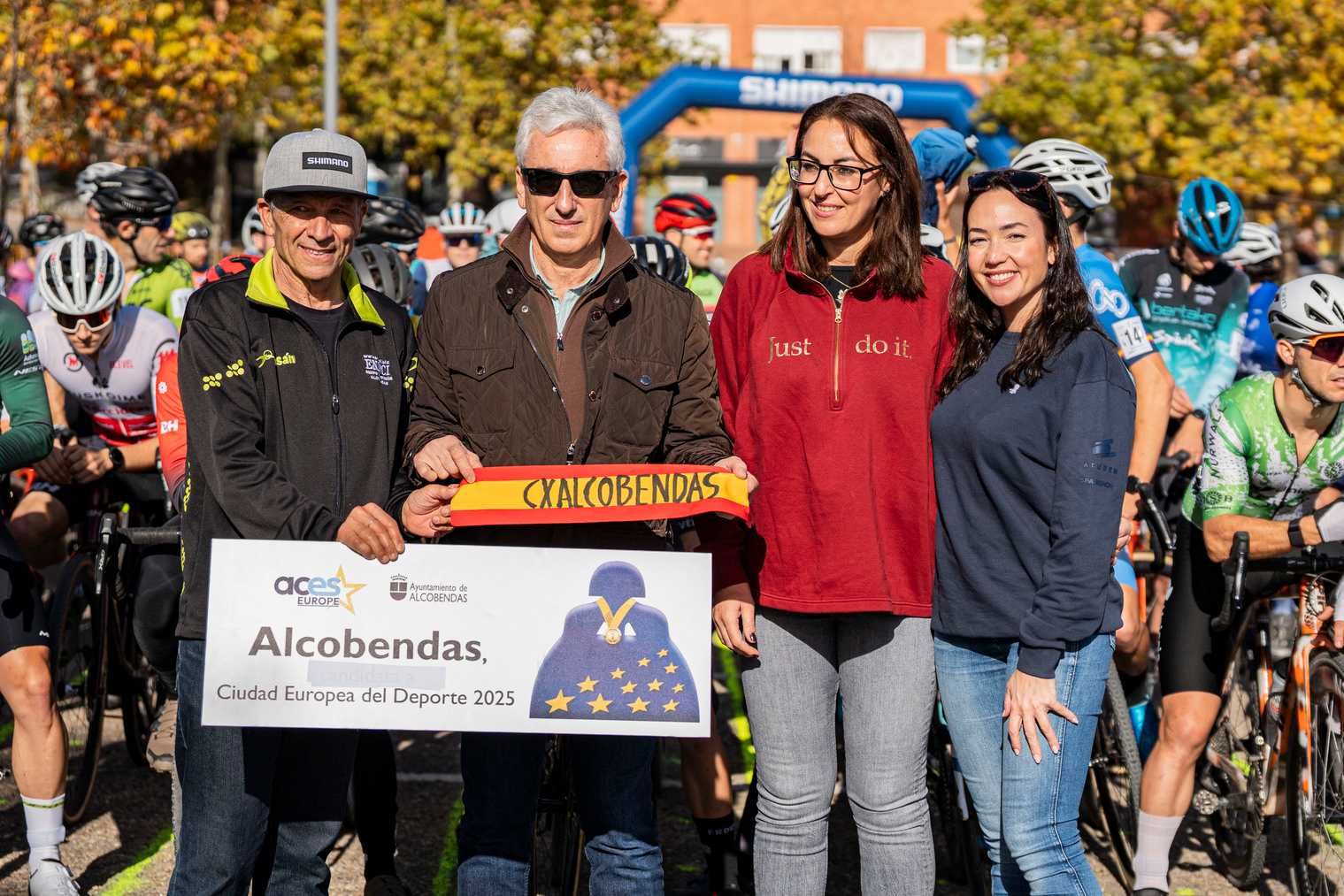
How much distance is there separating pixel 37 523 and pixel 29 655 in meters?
1.87

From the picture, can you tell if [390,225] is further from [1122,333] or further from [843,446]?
[843,446]

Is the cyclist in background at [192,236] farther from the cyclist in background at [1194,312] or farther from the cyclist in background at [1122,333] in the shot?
the cyclist in background at [1122,333]

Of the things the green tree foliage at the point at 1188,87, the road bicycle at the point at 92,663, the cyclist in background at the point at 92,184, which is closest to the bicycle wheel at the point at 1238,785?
the road bicycle at the point at 92,663

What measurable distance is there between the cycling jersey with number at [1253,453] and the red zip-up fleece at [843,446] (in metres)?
1.58

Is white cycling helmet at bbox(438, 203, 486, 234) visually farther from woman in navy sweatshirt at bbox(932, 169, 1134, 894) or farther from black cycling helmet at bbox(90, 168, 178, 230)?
woman in navy sweatshirt at bbox(932, 169, 1134, 894)

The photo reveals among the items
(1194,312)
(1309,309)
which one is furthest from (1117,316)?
(1194,312)

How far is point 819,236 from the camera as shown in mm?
3766

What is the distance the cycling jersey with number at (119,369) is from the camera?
6348 mm

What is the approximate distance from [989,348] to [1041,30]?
27.5 metres

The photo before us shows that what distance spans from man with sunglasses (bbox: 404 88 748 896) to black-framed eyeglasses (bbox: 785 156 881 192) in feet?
1.40

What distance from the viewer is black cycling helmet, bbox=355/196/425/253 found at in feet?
22.8

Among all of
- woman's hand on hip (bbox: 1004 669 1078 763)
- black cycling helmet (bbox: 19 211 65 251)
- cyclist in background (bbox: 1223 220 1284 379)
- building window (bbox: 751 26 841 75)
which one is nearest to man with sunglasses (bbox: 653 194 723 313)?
cyclist in background (bbox: 1223 220 1284 379)

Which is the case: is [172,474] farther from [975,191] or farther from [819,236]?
[975,191]

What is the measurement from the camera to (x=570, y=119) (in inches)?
141
